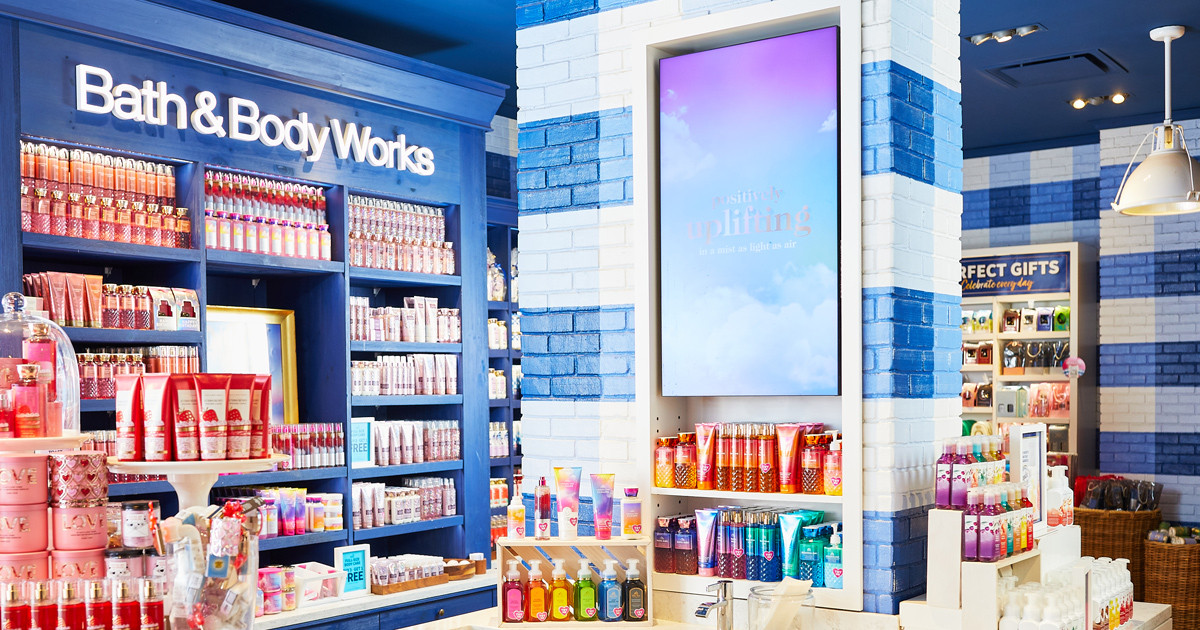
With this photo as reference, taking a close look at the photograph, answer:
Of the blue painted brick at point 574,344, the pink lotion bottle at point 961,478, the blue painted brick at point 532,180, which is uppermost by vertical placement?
the blue painted brick at point 532,180

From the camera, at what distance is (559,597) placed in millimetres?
3561

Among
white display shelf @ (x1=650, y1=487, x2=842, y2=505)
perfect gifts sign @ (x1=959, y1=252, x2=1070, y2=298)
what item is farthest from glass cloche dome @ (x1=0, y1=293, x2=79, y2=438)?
perfect gifts sign @ (x1=959, y1=252, x2=1070, y2=298)

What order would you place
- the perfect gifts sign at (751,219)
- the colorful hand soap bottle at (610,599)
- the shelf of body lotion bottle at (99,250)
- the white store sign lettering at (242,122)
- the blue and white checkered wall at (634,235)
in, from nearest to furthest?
1. the blue and white checkered wall at (634,235)
2. the perfect gifts sign at (751,219)
3. the colorful hand soap bottle at (610,599)
4. the shelf of body lotion bottle at (99,250)
5. the white store sign lettering at (242,122)

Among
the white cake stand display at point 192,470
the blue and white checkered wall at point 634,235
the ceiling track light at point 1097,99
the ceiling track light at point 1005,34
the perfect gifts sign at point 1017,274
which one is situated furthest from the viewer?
the perfect gifts sign at point 1017,274

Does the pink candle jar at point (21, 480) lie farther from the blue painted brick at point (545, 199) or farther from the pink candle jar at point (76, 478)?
the blue painted brick at point (545, 199)

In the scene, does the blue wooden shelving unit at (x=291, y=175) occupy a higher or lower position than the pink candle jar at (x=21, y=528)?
higher

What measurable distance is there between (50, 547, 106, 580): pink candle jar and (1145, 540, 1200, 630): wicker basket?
22.3ft

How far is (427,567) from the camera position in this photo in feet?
18.2

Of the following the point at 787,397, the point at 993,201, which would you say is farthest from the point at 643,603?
the point at 993,201

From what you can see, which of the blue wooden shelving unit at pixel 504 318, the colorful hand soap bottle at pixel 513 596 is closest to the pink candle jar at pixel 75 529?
the colorful hand soap bottle at pixel 513 596

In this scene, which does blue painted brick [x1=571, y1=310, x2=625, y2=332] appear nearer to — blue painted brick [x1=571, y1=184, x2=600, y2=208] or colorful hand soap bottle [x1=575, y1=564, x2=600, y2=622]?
blue painted brick [x1=571, y1=184, x2=600, y2=208]

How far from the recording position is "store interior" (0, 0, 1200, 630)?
2941mm

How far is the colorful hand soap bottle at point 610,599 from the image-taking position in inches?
140

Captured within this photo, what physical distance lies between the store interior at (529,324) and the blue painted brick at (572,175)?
2 centimetres
